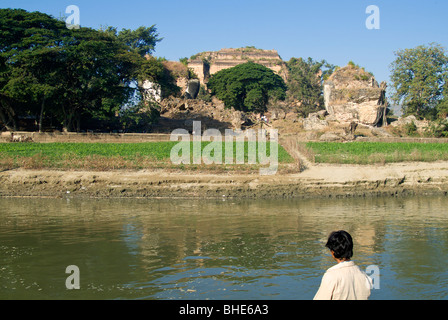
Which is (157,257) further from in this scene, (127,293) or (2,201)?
(2,201)

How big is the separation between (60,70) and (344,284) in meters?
33.6

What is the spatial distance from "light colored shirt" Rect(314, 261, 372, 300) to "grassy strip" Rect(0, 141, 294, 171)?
1929 cm

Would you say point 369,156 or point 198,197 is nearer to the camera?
point 198,197

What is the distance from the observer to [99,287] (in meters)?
9.17

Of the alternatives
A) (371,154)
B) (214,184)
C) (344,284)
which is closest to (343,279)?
(344,284)

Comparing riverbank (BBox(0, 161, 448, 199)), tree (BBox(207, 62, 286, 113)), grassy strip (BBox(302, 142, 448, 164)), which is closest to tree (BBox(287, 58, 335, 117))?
tree (BBox(207, 62, 286, 113))

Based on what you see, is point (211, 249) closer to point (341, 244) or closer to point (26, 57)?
point (341, 244)

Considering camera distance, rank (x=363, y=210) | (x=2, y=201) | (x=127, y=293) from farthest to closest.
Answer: (x=2, y=201) < (x=363, y=210) < (x=127, y=293)

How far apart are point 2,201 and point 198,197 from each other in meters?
8.95

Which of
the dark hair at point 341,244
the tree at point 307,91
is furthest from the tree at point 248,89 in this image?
the dark hair at point 341,244

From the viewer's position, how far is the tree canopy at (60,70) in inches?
1299
